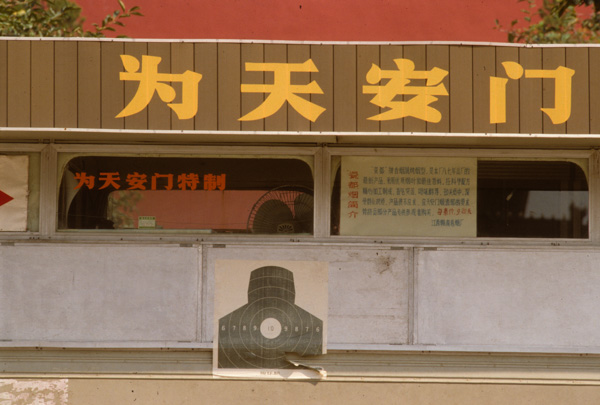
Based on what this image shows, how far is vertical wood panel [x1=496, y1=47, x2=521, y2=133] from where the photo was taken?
5.83m

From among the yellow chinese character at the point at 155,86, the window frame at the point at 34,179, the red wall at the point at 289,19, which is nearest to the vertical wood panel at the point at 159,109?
the yellow chinese character at the point at 155,86

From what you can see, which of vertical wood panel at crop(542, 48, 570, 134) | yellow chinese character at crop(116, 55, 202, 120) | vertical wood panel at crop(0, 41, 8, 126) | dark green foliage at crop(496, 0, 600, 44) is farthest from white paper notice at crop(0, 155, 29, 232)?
dark green foliage at crop(496, 0, 600, 44)

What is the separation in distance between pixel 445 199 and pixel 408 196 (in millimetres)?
368

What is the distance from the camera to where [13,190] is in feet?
21.7

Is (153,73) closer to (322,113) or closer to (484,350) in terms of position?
(322,113)

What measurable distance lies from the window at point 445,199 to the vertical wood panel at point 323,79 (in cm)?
87

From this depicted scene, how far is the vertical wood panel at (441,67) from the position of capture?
5812 mm

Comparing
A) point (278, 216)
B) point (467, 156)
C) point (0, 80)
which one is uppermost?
point (0, 80)

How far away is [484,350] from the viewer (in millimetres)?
6438

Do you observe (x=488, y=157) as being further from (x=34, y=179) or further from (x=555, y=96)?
(x=34, y=179)

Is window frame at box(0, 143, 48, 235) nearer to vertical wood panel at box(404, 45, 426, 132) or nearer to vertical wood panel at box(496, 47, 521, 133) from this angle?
vertical wood panel at box(404, 45, 426, 132)

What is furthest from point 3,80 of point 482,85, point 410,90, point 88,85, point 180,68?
point 482,85

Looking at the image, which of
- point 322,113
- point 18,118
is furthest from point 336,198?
point 18,118

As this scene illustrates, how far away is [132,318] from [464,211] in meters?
3.41
